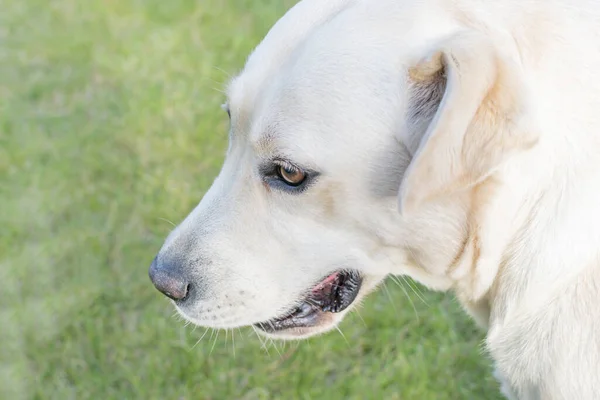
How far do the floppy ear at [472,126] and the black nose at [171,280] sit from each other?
94 cm

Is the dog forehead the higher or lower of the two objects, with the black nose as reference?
higher

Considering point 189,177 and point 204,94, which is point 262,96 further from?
point 204,94

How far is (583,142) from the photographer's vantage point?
2.19 metres

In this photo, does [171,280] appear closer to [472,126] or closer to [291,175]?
[291,175]

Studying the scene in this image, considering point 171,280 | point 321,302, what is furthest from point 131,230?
point 321,302

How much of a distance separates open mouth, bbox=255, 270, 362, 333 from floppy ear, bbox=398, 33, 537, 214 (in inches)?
26.1

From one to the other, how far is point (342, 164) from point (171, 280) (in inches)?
30.1

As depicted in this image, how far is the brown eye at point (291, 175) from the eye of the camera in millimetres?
2342

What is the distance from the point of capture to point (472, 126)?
1995 mm

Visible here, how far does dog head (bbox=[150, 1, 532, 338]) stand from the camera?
2008 millimetres

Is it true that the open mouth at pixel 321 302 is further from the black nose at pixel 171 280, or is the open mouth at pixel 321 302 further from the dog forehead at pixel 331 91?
the dog forehead at pixel 331 91

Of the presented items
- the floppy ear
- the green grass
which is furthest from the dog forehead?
the green grass

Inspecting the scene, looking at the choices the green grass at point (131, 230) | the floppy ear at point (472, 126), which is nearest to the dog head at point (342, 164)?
the floppy ear at point (472, 126)

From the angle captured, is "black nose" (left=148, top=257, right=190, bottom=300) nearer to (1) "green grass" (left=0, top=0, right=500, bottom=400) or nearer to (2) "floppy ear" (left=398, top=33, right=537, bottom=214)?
(2) "floppy ear" (left=398, top=33, right=537, bottom=214)
